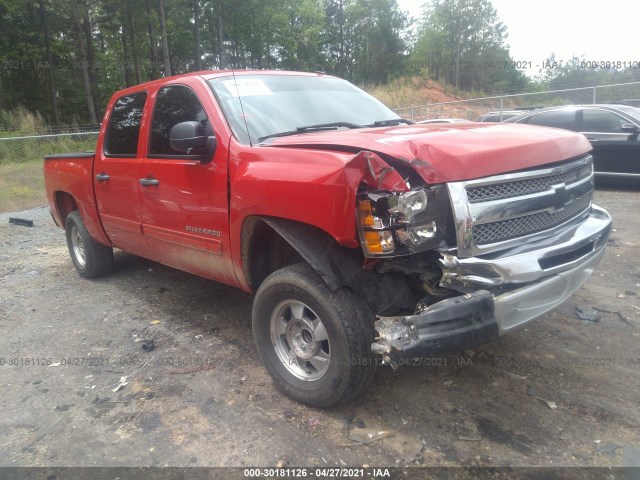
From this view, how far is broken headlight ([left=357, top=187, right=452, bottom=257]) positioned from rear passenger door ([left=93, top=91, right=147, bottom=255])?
99.2 inches

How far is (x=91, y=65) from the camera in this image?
97.7 ft

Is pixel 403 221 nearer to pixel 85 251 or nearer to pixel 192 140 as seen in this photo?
pixel 192 140

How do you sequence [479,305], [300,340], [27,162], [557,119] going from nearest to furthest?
[479,305] → [300,340] → [557,119] → [27,162]

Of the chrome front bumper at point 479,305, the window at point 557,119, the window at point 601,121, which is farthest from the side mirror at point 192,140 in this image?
the window at point 601,121

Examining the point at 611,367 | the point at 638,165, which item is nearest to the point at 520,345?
the point at 611,367

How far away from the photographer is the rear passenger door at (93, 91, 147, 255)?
4.18 meters

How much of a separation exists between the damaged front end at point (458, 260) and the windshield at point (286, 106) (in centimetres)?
125

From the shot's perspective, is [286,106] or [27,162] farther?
[27,162]

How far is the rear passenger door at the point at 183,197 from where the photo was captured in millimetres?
3258

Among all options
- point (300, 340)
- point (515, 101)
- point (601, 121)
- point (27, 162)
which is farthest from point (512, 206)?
point (515, 101)

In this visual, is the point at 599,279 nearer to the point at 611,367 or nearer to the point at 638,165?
the point at 611,367

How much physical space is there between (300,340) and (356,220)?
100cm

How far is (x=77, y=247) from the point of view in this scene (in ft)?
18.9

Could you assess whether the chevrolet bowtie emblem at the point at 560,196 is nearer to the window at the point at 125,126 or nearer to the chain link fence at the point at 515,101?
the window at the point at 125,126
